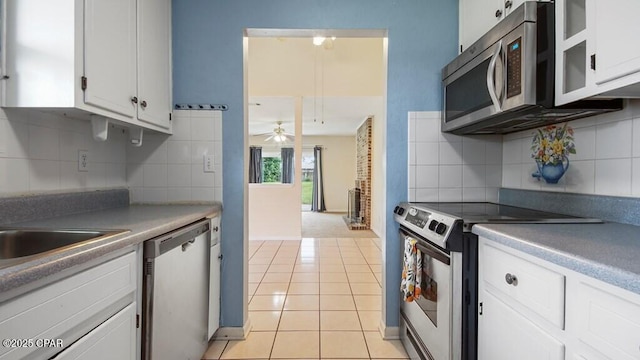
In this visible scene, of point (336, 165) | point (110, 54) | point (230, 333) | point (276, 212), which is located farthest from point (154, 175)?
point (336, 165)

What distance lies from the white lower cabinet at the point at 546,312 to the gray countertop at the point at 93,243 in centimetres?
134

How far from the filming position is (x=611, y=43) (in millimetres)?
940

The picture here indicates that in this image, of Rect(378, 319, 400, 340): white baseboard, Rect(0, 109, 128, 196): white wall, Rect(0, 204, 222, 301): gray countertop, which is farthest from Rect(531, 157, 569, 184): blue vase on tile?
Rect(0, 109, 128, 196): white wall

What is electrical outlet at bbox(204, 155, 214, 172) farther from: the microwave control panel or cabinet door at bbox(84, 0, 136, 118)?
the microwave control panel

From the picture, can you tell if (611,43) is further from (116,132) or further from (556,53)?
(116,132)

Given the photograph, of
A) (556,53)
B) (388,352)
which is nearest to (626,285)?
(556,53)

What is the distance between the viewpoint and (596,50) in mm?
989

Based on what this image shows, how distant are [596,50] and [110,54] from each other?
193 centimetres

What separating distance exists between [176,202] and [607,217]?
2316mm

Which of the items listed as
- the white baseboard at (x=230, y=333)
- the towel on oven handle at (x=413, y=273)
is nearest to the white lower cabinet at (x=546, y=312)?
the towel on oven handle at (x=413, y=273)

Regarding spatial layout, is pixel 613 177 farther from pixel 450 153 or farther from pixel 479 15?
pixel 479 15

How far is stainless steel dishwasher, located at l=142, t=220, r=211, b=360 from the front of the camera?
1.15 meters

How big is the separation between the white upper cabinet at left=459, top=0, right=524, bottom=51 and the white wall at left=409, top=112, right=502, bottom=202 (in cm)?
50

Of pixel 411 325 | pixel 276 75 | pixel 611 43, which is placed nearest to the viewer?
Answer: pixel 611 43
